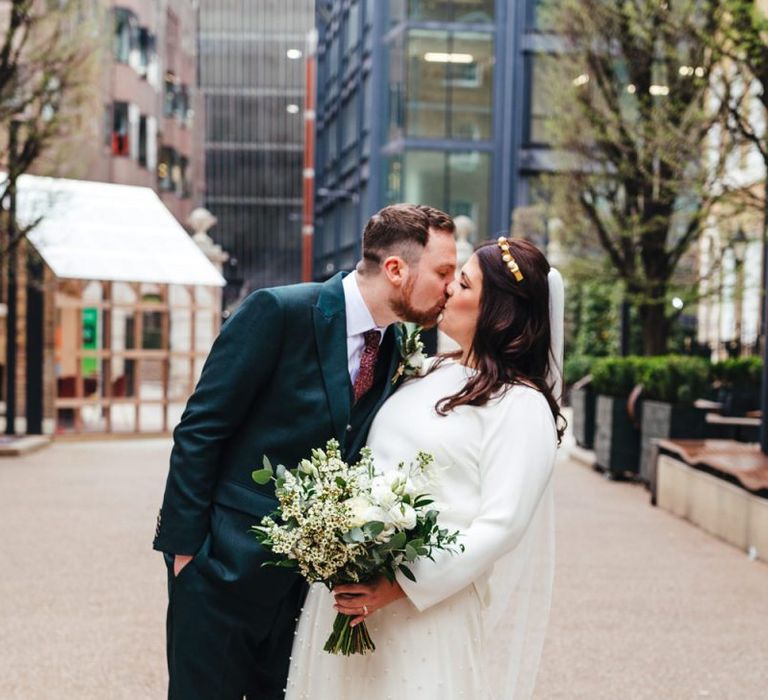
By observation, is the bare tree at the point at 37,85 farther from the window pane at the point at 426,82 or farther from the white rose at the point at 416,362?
the window pane at the point at 426,82

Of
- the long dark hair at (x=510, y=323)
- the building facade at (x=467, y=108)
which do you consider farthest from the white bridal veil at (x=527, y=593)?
the building facade at (x=467, y=108)

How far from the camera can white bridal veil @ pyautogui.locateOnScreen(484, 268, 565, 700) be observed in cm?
383

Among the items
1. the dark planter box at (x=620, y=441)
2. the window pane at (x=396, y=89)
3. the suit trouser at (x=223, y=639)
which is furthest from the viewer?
the window pane at (x=396, y=89)

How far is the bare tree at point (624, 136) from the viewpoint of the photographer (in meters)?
18.1

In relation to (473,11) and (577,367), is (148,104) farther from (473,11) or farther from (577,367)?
(577,367)

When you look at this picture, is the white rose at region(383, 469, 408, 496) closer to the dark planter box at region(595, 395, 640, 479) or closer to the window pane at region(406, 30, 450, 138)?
the dark planter box at region(595, 395, 640, 479)

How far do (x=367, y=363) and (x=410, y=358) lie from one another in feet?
0.41

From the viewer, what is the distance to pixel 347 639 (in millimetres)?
3389

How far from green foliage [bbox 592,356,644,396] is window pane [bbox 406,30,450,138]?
24772 millimetres

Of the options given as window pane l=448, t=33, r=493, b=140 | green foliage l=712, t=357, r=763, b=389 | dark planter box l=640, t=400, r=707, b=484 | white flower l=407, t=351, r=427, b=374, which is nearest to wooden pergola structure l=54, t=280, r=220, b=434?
green foliage l=712, t=357, r=763, b=389

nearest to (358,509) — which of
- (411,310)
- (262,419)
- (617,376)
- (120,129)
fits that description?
(262,419)

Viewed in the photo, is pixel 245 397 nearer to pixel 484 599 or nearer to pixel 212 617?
pixel 212 617

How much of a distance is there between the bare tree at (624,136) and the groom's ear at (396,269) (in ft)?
46.2

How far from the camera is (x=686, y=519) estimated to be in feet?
41.3
